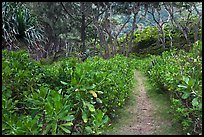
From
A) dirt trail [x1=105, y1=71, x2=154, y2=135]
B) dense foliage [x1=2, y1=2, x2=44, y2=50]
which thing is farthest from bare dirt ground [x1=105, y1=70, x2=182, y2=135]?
dense foliage [x1=2, y1=2, x2=44, y2=50]

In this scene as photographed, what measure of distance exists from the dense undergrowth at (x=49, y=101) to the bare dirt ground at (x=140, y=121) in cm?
49

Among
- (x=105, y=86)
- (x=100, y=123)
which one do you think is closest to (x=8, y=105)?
(x=100, y=123)

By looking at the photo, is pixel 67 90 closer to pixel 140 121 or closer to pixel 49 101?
pixel 49 101

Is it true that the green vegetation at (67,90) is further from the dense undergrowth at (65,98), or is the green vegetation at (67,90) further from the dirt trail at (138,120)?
the dirt trail at (138,120)

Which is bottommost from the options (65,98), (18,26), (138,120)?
(138,120)

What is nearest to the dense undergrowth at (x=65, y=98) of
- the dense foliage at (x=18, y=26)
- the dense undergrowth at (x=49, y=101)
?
the dense undergrowth at (x=49, y=101)

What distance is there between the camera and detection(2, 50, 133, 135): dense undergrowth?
2953mm

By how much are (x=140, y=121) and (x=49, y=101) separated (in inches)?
119

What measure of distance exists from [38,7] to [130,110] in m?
10.8

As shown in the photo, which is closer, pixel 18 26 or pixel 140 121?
pixel 140 121

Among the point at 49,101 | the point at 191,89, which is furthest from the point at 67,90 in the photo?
the point at 191,89

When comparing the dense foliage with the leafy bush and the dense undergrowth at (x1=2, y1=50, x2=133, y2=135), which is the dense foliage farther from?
the leafy bush

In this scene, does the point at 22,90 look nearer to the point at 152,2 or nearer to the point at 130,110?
the point at 130,110

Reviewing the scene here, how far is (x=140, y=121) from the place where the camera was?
5641mm
